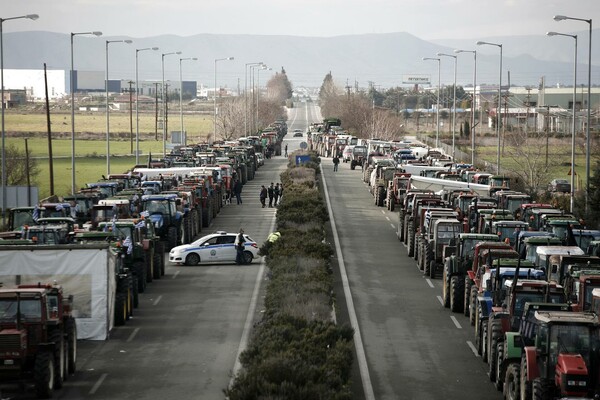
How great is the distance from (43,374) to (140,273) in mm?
13804

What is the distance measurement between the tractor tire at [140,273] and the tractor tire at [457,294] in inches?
363

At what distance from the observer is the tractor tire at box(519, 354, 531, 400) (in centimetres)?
2012

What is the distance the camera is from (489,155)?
113 m

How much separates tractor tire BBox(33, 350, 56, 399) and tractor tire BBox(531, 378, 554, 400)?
350 inches

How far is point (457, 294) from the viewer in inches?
1293

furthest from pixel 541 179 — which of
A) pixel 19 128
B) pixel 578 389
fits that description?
pixel 19 128

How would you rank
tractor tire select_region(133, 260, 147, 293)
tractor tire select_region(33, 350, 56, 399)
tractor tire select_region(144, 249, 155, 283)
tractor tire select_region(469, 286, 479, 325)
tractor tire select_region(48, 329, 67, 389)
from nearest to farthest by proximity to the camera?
tractor tire select_region(33, 350, 56, 399) → tractor tire select_region(48, 329, 67, 389) → tractor tire select_region(469, 286, 479, 325) → tractor tire select_region(133, 260, 147, 293) → tractor tire select_region(144, 249, 155, 283)

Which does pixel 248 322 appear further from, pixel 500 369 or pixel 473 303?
pixel 500 369

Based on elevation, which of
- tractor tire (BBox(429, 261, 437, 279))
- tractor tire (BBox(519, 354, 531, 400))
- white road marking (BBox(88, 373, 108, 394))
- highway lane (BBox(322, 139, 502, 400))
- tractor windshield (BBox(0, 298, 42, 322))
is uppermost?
tractor windshield (BBox(0, 298, 42, 322))

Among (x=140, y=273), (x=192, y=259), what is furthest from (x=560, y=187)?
(x=140, y=273)

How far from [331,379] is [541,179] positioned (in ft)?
188

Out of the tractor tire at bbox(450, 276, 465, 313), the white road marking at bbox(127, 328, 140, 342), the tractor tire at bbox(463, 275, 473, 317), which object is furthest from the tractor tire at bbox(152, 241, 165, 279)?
the tractor tire at bbox(463, 275, 473, 317)

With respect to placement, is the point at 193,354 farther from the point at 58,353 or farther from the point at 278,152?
the point at 278,152

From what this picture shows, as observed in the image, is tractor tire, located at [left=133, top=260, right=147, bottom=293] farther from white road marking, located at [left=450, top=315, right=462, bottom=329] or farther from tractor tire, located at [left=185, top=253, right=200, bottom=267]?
white road marking, located at [left=450, top=315, right=462, bottom=329]
